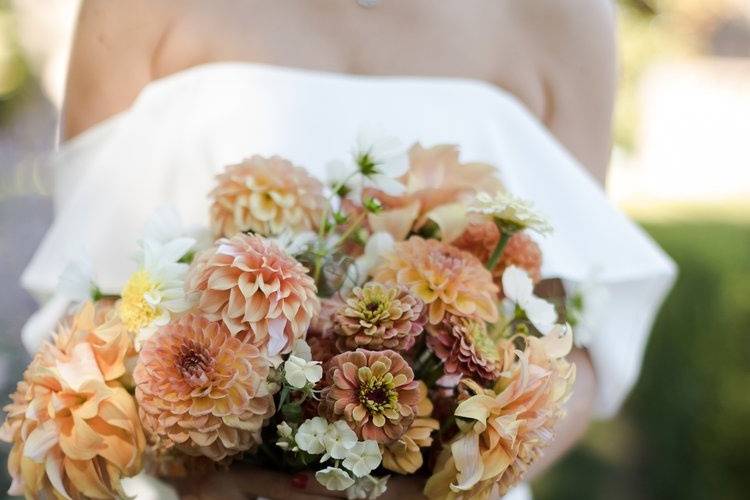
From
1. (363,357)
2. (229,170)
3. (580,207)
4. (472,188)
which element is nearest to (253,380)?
(363,357)

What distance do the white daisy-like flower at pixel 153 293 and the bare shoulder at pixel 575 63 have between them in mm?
1038

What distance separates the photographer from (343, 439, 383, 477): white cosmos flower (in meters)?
1.09

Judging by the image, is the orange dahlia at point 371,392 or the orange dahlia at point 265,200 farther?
the orange dahlia at point 265,200

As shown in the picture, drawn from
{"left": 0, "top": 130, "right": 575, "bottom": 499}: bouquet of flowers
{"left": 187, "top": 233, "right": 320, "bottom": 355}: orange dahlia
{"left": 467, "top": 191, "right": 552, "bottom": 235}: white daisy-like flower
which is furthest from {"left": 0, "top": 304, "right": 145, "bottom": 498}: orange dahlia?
{"left": 467, "top": 191, "right": 552, "bottom": 235}: white daisy-like flower

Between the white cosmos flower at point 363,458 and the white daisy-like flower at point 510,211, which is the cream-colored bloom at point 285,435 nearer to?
the white cosmos flower at point 363,458

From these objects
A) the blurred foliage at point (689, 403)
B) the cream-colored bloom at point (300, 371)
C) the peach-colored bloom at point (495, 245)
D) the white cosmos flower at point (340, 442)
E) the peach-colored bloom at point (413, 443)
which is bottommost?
the blurred foliage at point (689, 403)

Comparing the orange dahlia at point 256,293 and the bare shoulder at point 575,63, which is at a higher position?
the orange dahlia at point 256,293

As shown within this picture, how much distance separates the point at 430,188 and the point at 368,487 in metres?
0.40

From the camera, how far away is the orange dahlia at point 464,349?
1139mm

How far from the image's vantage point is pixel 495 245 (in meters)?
1.31

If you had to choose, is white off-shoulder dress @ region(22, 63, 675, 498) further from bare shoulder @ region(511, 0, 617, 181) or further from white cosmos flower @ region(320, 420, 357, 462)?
white cosmos flower @ region(320, 420, 357, 462)

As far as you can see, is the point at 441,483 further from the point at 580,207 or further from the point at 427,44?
the point at 427,44

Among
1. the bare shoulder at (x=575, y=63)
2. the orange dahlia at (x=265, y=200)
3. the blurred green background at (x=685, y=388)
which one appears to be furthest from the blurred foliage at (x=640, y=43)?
the orange dahlia at (x=265, y=200)

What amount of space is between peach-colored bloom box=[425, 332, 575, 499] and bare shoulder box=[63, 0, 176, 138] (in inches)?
38.7
